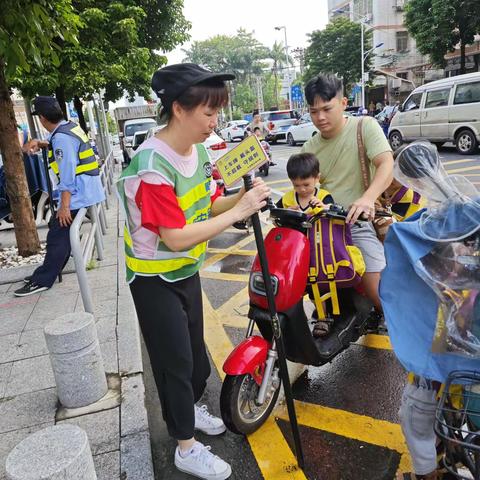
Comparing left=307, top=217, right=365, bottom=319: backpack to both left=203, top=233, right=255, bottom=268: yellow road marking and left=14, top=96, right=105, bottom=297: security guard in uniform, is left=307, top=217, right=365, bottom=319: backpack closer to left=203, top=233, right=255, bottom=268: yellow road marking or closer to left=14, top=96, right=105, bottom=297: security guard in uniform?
left=14, top=96, right=105, bottom=297: security guard in uniform

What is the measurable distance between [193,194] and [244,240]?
444cm

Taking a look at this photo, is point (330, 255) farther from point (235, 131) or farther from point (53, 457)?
point (235, 131)

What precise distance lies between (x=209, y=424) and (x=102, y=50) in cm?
1073

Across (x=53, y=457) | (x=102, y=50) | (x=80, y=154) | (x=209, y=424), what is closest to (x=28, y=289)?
(x=80, y=154)

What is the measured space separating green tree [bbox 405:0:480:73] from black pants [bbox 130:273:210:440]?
2281 cm

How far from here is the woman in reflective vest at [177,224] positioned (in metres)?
1.67

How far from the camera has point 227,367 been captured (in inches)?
83.4

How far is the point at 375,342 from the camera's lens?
3.23 m

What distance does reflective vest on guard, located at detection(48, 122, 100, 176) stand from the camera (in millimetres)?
4094

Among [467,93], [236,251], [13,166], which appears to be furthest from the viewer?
[467,93]

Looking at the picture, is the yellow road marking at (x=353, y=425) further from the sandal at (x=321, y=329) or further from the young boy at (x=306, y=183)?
the young boy at (x=306, y=183)

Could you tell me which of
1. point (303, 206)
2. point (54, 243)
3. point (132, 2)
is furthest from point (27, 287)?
point (132, 2)

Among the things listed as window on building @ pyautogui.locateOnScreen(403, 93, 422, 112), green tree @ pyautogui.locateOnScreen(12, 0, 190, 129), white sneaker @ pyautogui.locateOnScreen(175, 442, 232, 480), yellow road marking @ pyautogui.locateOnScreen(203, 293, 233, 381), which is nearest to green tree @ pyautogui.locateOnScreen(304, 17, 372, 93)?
window on building @ pyautogui.locateOnScreen(403, 93, 422, 112)

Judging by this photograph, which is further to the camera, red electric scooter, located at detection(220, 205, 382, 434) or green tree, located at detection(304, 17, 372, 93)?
green tree, located at detection(304, 17, 372, 93)
